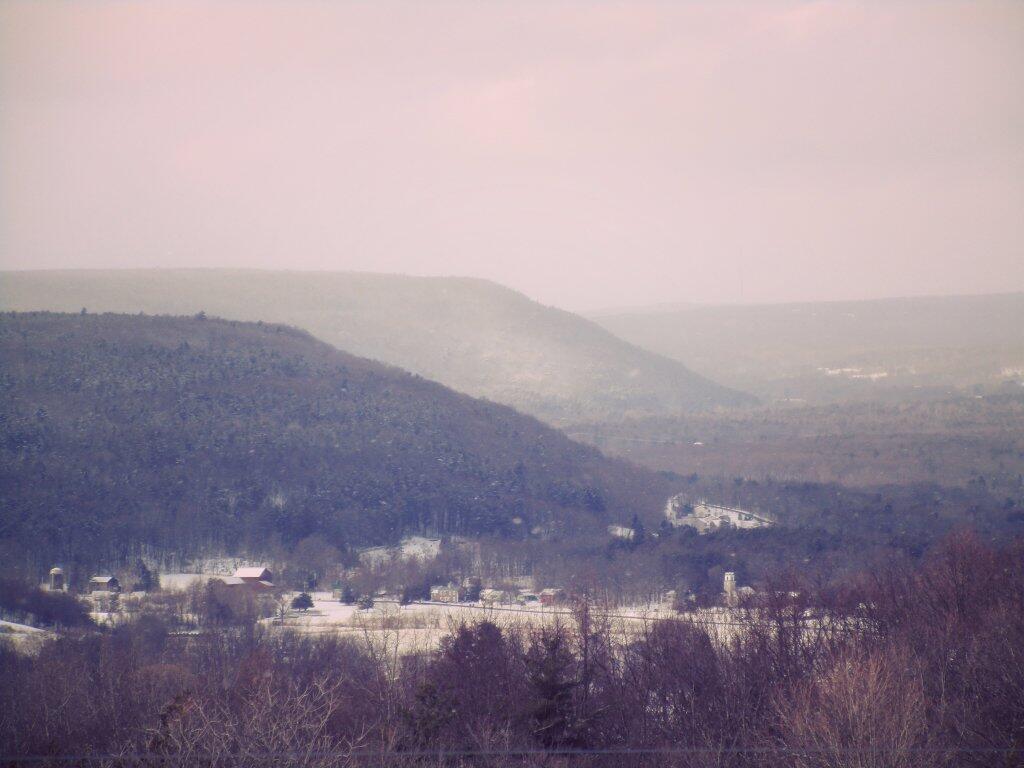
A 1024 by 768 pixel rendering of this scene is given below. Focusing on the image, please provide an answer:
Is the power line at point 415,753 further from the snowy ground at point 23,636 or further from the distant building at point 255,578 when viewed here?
the distant building at point 255,578

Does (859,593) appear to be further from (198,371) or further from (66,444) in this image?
(198,371)

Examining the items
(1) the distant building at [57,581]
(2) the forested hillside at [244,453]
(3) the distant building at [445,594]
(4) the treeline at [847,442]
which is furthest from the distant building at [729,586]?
(4) the treeline at [847,442]

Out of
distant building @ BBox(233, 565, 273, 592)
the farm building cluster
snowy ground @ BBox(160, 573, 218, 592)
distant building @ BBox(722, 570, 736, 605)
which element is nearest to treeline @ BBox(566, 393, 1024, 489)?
the farm building cluster

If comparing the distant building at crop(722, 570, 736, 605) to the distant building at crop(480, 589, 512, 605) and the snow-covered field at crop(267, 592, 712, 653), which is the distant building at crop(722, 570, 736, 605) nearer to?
the snow-covered field at crop(267, 592, 712, 653)

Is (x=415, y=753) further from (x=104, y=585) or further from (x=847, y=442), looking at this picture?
(x=847, y=442)

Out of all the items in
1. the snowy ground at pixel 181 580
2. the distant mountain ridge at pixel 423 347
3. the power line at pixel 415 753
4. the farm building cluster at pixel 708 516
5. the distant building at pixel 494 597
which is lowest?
the farm building cluster at pixel 708 516
